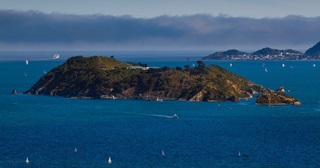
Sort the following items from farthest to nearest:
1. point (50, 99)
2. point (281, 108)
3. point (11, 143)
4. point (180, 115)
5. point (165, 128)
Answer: point (50, 99), point (281, 108), point (180, 115), point (165, 128), point (11, 143)

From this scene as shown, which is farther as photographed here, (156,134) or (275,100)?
(275,100)

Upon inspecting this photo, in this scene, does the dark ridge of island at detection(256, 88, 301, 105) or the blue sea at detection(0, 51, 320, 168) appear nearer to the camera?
the blue sea at detection(0, 51, 320, 168)

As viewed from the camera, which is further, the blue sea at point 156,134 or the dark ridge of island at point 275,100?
the dark ridge of island at point 275,100

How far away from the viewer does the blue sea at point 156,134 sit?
4205 inches

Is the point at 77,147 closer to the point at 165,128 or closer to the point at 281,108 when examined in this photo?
the point at 165,128

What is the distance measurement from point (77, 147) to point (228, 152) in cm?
2539

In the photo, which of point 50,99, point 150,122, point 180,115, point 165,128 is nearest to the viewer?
point 165,128

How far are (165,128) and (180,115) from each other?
21016 mm

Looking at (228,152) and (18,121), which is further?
(18,121)

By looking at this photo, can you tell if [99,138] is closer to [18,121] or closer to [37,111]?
[18,121]

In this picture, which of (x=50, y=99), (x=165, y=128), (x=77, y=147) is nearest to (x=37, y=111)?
(x=50, y=99)

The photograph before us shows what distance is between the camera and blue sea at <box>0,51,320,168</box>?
107 meters

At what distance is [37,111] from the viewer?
170375mm

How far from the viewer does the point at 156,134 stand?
133m
